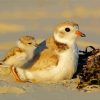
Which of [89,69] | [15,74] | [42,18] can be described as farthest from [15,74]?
[42,18]

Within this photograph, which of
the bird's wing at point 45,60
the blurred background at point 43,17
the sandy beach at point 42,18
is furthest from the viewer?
the blurred background at point 43,17

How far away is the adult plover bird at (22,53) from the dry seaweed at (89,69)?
789mm

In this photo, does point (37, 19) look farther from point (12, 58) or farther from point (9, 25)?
point (12, 58)

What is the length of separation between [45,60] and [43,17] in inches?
287

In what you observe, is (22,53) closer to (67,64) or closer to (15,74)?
(15,74)

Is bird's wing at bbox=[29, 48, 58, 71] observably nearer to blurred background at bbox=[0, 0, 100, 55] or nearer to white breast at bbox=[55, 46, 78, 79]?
white breast at bbox=[55, 46, 78, 79]

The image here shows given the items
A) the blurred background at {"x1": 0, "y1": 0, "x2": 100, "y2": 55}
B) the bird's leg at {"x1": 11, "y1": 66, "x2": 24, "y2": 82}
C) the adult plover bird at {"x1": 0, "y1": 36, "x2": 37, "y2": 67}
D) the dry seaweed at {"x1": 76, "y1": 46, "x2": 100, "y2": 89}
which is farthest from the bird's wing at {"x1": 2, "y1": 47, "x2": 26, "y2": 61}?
the blurred background at {"x1": 0, "y1": 0, "x2": 100, "y2": 55}

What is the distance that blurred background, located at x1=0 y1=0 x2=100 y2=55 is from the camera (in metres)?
15.1

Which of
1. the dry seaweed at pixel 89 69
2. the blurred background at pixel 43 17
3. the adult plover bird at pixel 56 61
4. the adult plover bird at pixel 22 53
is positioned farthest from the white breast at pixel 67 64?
the blurred background at pixel 43 17

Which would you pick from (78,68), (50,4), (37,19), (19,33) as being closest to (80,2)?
(50,4)

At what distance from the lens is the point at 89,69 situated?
9828 millimetres

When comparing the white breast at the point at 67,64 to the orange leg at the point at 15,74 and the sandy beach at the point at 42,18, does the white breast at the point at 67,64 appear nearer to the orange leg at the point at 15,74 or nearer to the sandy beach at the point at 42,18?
the orange leg at the point at 15,74

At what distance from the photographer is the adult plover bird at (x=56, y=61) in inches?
379

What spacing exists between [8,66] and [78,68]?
1047 mm
